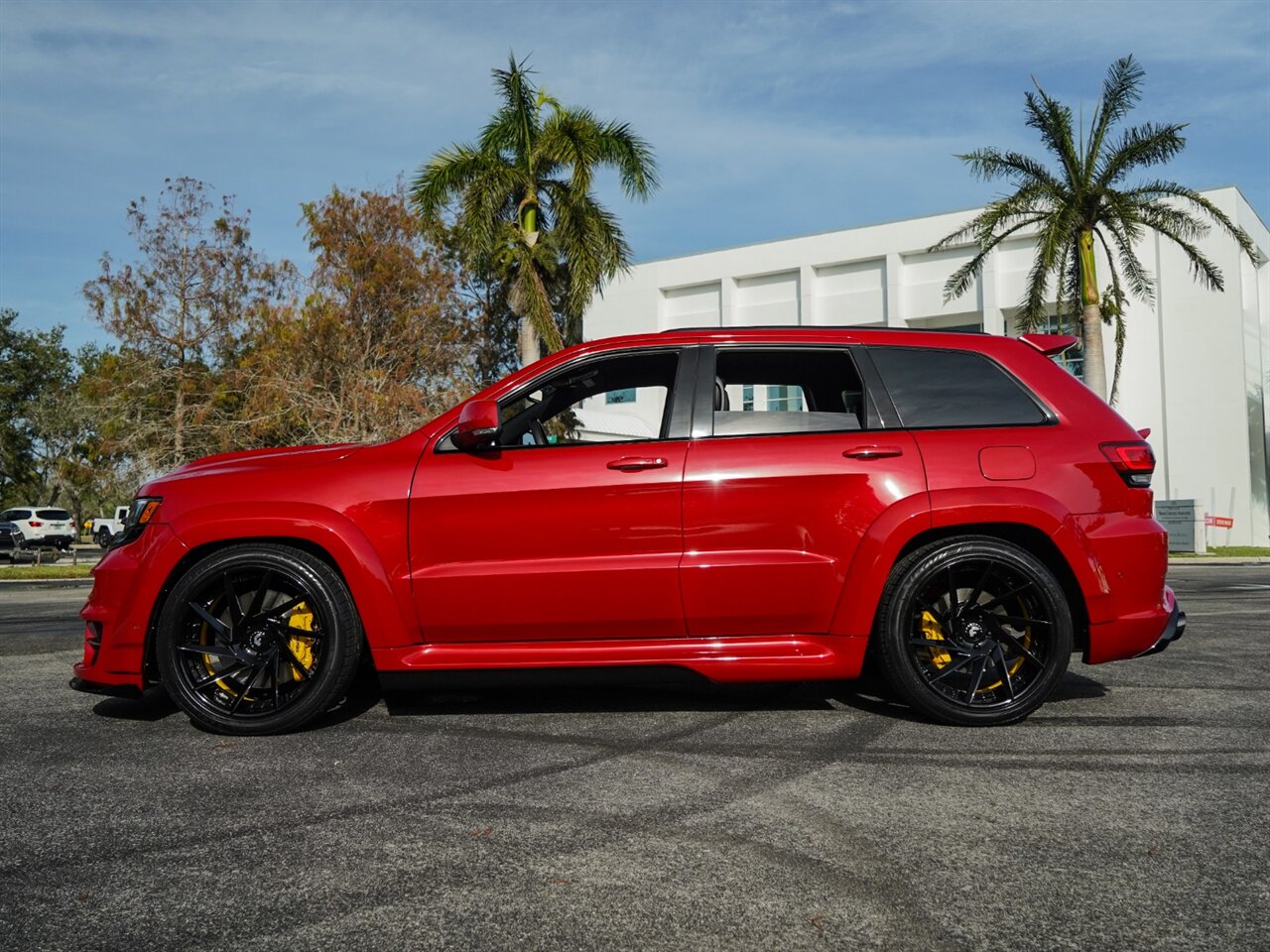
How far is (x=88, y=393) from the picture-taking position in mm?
36500

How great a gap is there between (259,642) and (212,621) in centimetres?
21

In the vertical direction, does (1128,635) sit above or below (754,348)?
below

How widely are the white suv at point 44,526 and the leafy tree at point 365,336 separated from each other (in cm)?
1409

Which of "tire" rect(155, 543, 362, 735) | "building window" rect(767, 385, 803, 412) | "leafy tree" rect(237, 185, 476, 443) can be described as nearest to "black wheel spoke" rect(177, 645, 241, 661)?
"tire" rect(155, 543, 362, 735)

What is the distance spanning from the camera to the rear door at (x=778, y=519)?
455 cm

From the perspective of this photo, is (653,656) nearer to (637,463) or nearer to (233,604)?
(637,463)

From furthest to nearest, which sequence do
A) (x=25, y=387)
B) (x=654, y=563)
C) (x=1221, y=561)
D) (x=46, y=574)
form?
(x=25, y=387) → (x=1221, y=561) → (x=46, y=574) → (x=654, y=563)

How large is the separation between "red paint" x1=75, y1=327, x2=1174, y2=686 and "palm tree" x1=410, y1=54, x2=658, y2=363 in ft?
62.2

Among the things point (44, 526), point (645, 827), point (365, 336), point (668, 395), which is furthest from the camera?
point (44, 526)

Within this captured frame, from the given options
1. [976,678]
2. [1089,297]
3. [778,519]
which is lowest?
[976,678]

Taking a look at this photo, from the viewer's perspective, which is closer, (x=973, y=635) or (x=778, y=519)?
(x=778, y=519)

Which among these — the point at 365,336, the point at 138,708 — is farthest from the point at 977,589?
the point at 365,336

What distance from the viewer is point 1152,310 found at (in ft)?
110

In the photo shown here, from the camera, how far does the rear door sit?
4551 mm
